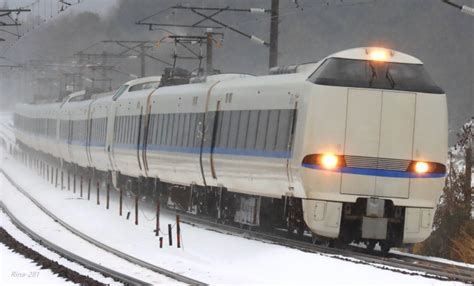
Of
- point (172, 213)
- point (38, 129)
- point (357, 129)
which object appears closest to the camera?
point (357, 129)

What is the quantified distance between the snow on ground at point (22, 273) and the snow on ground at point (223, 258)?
1.86 metres

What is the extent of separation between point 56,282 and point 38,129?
46101 mm

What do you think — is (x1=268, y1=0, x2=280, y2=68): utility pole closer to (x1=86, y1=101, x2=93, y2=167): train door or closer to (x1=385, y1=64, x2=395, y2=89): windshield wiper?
(x1=385, y1=64, x2=395, y2=89): windshield wiper

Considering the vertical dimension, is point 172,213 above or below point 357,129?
below

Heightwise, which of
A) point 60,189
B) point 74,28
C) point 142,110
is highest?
point 74,28

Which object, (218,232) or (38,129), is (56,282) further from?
(38,129)

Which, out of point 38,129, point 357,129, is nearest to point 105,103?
point 357,129

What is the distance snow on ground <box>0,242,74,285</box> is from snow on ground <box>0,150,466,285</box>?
1862mm

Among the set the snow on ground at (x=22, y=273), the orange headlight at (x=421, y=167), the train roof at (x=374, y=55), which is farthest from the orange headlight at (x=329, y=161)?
the snow on ground at (x=22, y=273)

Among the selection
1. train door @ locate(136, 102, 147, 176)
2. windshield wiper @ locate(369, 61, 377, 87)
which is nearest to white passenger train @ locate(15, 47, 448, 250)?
windshield wiper @ locate(369, 61, 377, 87)

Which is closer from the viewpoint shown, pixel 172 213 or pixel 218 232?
pixel 218 232

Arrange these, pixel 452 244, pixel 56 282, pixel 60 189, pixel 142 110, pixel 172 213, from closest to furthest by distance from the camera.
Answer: pixel 56 282, pixel 452 244, pixel 172 213, pixel 142 110, pixel 60 189

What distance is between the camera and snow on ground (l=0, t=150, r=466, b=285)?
39.3 feet

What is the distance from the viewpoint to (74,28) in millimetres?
80375
